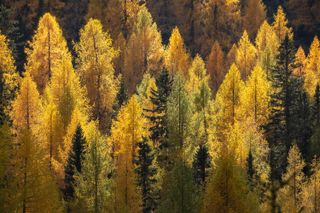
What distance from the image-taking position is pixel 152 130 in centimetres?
4953

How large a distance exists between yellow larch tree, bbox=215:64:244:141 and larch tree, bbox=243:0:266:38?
3515 centimetres

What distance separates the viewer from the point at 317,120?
57.3m

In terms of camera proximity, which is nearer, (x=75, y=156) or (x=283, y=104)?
(x=75, y=156)

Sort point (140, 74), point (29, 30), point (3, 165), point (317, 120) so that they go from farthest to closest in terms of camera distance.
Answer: point (29, 30) < point (140, 74) < point (317, 120) < point (3, 165)

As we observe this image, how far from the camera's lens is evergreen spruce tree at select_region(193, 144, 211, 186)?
44625 mm

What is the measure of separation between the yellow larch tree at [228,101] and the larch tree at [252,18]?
3515cm

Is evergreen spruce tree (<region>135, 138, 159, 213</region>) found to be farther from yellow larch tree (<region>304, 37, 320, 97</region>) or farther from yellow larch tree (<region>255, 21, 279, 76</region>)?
yellow larch tree (<region>255, 21, 279, 76</region>)

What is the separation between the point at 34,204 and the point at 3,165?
3.35 metres

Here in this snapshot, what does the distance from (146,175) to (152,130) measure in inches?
208

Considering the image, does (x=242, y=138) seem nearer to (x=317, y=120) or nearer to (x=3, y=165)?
(x=317, y=120)

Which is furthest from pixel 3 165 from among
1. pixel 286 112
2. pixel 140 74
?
pixel 140 74

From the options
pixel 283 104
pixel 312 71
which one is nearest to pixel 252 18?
pixel 312 71

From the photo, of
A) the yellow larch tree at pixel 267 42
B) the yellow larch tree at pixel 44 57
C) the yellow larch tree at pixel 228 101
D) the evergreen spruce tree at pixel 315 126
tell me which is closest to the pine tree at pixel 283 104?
the evergreen spruce tree at pixel 315 126

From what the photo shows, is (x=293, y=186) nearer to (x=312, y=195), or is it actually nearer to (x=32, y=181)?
(x=312, y=195)
